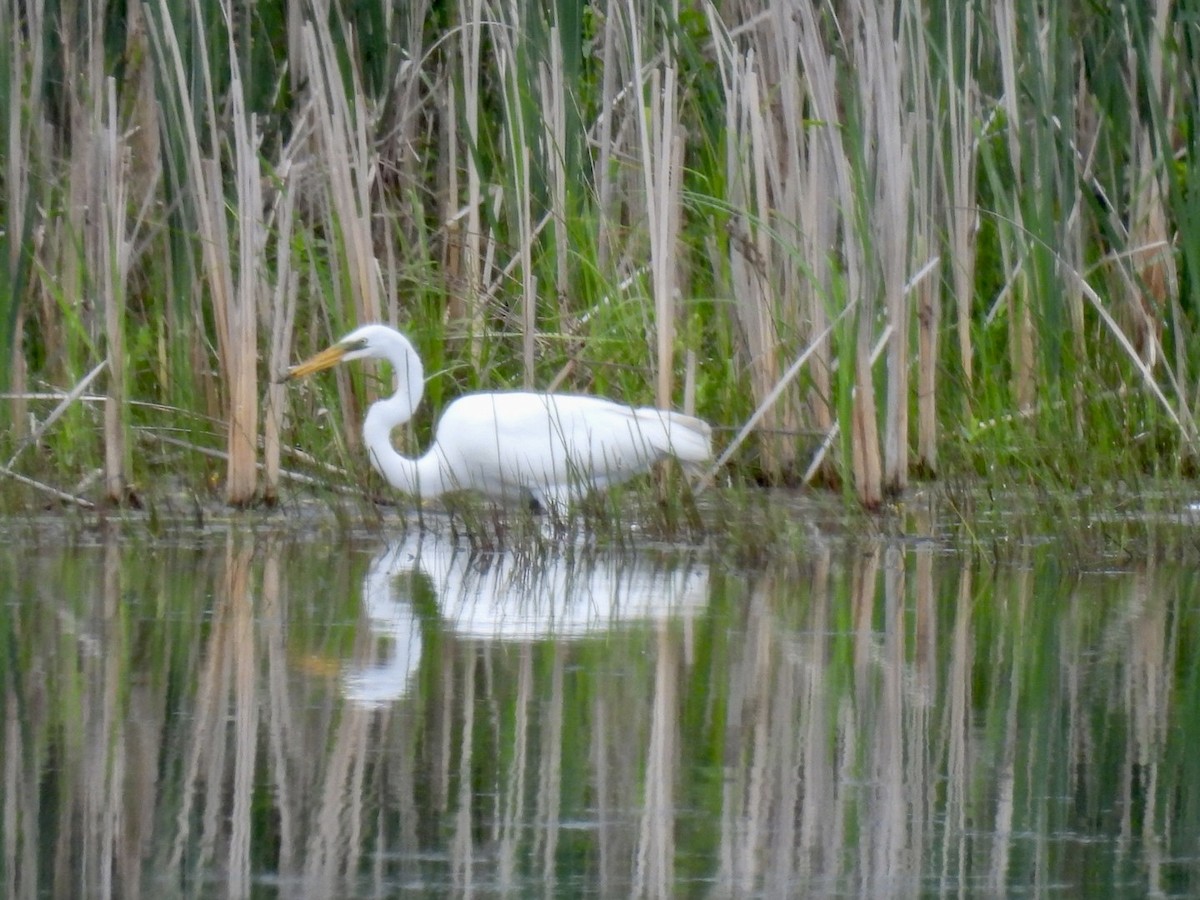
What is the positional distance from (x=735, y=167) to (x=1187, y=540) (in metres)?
2.12

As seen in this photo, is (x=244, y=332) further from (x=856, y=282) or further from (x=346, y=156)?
(x=856, y=282)

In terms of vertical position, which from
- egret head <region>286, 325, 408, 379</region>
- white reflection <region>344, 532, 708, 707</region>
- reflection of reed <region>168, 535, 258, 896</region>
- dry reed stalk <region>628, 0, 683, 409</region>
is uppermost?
dry reed stalk <region>628, 0, 683, 409</region>

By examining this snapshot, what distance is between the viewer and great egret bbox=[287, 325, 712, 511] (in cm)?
748

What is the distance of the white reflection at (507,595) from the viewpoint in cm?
496

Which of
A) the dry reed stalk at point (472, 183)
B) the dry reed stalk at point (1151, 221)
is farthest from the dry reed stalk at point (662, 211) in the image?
the dry reed stalk at point (1151, 221)

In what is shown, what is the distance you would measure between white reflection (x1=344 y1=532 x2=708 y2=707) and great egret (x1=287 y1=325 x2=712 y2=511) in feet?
2.02


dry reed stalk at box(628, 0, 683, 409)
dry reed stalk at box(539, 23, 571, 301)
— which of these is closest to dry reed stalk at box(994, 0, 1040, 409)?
dry reed stalk at box(628, 0, 683, 409)

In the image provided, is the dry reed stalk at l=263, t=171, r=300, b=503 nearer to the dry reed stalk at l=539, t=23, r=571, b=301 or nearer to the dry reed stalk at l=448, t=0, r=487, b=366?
the dry reed stalk at l=448, t=0, r=487, b=366

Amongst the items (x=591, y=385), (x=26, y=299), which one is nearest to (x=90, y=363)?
(x=26, y=299)

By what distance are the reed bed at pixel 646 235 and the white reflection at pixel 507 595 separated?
0.99 metres

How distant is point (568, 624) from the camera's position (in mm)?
5324

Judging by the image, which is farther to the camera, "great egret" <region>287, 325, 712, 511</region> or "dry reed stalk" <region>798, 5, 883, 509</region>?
"great egret" <region>287, 325, 712, 511</region>

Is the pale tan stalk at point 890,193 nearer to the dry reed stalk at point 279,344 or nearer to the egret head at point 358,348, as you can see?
the egret head at point 358,348

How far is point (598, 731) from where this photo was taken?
4070 mm
